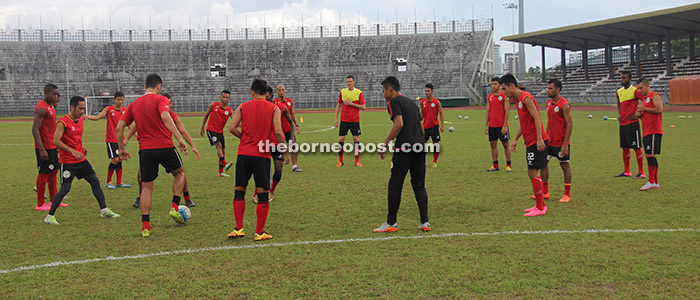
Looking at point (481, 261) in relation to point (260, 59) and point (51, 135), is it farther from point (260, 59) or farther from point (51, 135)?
point (260, 59)

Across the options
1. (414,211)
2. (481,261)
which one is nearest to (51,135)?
(414,211)

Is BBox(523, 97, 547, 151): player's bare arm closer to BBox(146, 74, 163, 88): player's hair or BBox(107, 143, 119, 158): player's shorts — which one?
BBox(146, 74, 163, 88): player's hair

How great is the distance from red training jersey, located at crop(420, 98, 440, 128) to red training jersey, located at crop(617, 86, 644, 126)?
420 centimetres

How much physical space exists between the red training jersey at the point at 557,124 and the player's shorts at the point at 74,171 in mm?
7219

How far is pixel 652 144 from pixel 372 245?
635cm

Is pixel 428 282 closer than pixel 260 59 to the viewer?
Yes

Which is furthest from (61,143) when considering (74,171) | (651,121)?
(651,121)

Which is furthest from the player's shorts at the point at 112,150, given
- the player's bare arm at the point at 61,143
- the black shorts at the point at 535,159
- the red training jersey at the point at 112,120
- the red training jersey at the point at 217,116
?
the black shorts at the point at 535,159

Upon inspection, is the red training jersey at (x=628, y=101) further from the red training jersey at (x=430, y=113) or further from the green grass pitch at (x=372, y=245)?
the red training jersey at (x=430, y=113)

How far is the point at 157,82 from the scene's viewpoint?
7.16 meters

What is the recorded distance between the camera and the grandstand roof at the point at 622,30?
45.9 m

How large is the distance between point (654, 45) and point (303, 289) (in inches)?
2965

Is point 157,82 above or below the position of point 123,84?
below

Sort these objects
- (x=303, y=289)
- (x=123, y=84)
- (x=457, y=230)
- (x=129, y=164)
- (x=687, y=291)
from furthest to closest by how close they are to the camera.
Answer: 1. (x=123, y=84)
2. (x=129, y=164)
3. (x=457, y=230)
4. (x=303, y=289)
5. (x=687, y=291)
